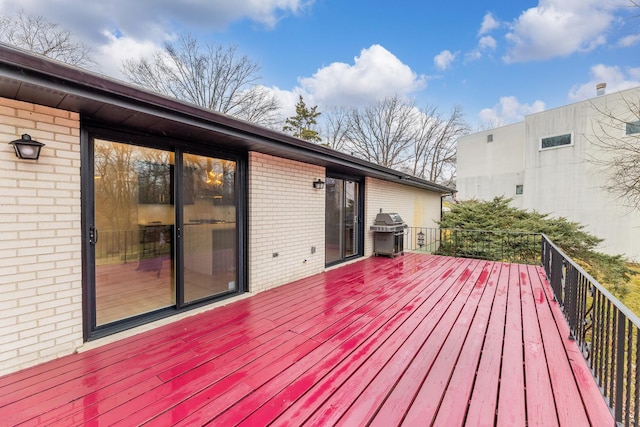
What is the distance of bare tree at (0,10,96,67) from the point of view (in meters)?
9.70

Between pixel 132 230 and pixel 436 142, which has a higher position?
pixel 436 142

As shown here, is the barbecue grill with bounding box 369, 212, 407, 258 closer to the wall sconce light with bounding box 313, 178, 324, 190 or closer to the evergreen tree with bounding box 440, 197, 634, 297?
the wall sconce light with bounding box 313, 178, 324, 190

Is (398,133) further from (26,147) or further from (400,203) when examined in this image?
(26,147)

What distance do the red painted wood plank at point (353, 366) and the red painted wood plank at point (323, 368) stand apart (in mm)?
39

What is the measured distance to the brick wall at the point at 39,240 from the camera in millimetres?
2197

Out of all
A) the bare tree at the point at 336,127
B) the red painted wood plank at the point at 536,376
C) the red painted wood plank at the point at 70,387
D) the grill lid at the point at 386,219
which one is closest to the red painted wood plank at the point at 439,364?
the red painted wood plank at the point at 536,376

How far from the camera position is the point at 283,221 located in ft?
15.9

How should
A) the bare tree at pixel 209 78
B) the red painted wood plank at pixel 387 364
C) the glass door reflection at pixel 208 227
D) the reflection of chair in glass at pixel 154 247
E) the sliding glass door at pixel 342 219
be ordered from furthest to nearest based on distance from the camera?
1. the bare tree at pixel 209 78
2. the sliding glass door at pixel 342 219
3. the glass door reflection at pixel 208 227
4. the reflection of chair in glass at pixel 154 247
5. the red painted wood plank at pixel 387 364

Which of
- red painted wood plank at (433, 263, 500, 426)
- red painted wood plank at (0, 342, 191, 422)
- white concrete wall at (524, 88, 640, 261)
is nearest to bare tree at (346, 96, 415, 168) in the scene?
white concrete wall at (524, 88, 640, 261)

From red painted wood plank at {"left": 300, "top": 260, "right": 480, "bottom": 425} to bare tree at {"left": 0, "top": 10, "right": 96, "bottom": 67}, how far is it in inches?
541

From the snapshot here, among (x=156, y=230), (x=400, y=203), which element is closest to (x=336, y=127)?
(x=400, y=203)

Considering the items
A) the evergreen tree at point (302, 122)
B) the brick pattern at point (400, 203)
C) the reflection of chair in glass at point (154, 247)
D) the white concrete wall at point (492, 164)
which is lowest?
the reflection of chair in glass at point (154, 247)

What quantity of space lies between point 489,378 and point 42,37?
53.2 feet

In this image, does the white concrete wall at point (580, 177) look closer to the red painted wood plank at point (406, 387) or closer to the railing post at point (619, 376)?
the railing post at point (619, 376)
